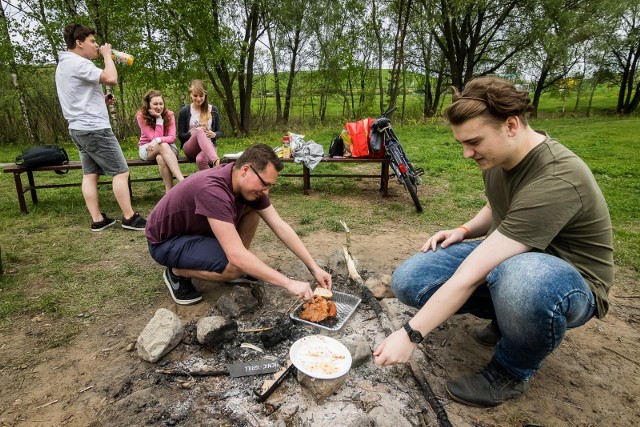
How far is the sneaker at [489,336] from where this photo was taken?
2311 millimetres

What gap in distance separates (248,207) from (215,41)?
11.5 m

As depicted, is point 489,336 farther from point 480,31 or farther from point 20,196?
point 480,31

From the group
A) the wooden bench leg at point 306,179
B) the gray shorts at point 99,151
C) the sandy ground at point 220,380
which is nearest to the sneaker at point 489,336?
the sandy ground at point 220,380

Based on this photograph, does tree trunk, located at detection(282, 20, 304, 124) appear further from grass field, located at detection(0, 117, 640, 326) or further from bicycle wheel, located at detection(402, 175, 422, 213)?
bicycle wheel, located at detection(402, 175, 422, 213)

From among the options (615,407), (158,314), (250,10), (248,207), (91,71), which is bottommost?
(615,407)

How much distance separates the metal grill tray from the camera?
7.32 ft

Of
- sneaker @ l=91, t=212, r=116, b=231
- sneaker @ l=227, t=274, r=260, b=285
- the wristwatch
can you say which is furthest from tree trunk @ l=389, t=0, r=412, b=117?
the wristwatch

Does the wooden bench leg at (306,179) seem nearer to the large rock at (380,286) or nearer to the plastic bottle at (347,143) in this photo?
the plastic bottle at (347,143)

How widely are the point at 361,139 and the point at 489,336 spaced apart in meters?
3.64

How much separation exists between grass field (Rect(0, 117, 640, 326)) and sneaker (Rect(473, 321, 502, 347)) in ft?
6.10

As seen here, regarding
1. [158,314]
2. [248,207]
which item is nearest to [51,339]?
[158,314]

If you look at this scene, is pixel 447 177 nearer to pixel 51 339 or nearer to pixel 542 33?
pixel 51 339

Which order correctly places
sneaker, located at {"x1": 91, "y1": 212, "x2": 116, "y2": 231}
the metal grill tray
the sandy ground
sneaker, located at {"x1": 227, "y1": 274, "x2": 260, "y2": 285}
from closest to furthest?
the sandy ground
the metal grill tray
sneaker, located at {"x1": 227, "y1": 274, "x2": 260, "y2": 285}
sneaker, located at {"x1": 91, "y1": 212, "x2": 116, "y2": 231}

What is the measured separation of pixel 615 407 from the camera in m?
1.90
